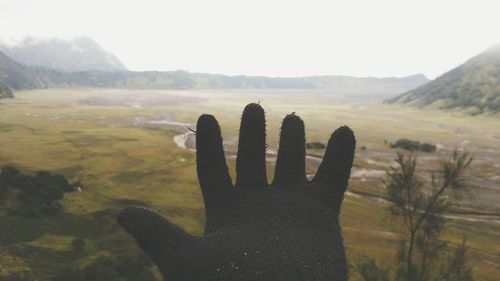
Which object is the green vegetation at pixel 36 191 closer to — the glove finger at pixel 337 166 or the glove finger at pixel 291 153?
the glove finger at pixel 291 153

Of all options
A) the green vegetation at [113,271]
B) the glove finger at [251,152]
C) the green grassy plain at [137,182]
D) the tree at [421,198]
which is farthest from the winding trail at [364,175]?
the glove finger at [251,152]

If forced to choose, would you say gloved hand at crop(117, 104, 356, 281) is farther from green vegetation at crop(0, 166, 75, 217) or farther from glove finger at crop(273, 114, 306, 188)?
green vegetation at crop(0, 166, 75, 217)

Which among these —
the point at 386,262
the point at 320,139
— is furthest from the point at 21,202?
the point at 320,139

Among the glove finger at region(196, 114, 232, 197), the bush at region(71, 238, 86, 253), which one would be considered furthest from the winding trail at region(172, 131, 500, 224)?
the glove finger at region(196, 114, 232, 197)

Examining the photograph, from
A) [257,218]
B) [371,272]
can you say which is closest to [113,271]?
[371,272]

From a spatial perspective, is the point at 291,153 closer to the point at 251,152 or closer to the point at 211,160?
the point at 251,152

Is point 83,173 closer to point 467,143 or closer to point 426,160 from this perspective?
point 426,160
